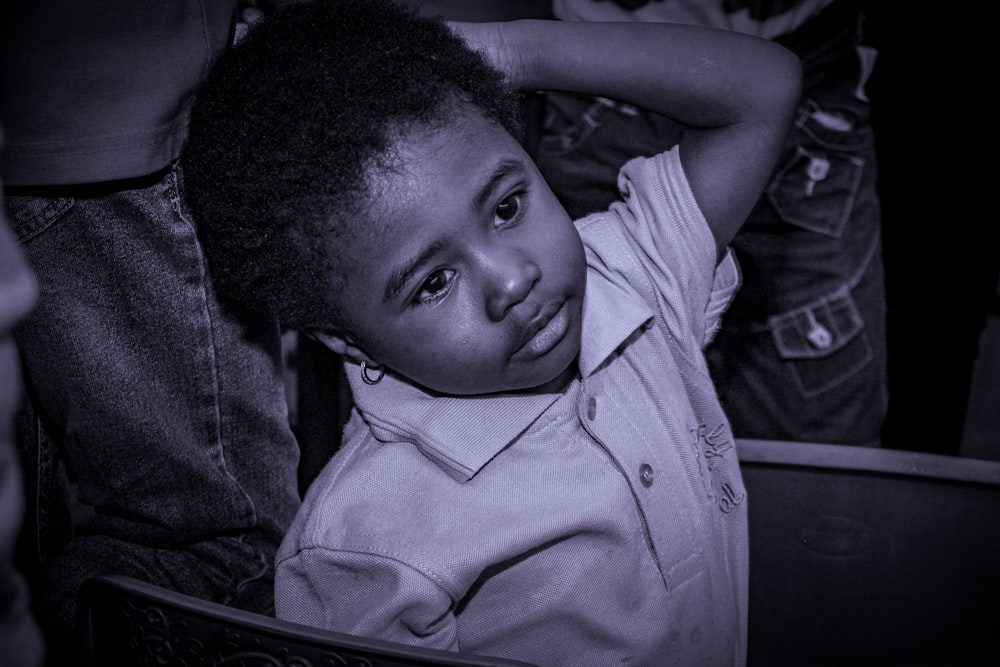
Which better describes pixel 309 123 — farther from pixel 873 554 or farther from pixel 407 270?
pixel 873 554

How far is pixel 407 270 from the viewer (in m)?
0.61

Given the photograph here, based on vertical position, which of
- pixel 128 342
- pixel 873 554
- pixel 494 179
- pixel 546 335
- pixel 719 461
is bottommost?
pixel 873 554

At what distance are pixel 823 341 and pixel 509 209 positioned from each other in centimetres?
62

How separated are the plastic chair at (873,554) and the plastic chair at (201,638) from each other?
0.50 meters

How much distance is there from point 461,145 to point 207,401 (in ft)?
1.37

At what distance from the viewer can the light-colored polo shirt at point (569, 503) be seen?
0.66m

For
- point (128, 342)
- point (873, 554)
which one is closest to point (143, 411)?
point (128, 342)

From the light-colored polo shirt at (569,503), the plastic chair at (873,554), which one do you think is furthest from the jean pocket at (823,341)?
the light-colored polo shirt at (569,503)

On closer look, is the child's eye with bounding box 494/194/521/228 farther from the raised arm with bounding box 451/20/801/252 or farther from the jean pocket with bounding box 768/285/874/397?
the jean pocket with bounding box 768/285/874/397

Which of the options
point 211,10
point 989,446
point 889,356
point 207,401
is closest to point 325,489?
point 207,401

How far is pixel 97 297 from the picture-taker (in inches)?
29.8

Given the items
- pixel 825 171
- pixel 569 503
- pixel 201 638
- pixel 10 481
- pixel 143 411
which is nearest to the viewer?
pixel 10 481

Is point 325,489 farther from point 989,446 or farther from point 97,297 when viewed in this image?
point 989,446

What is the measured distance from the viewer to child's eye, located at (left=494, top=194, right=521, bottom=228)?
0.64m
